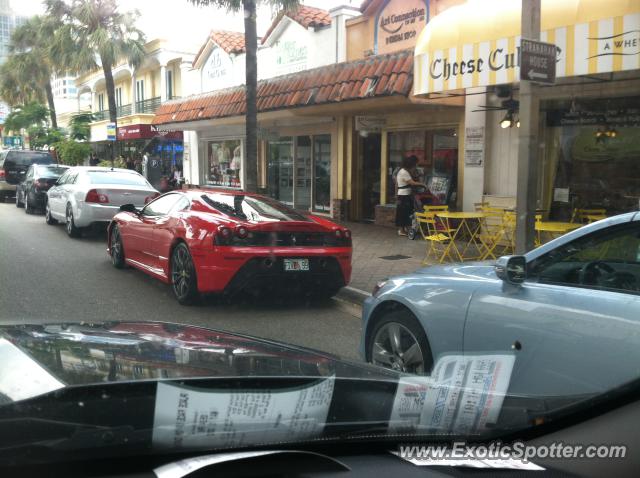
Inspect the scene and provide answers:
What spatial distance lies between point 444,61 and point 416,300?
6831 mm

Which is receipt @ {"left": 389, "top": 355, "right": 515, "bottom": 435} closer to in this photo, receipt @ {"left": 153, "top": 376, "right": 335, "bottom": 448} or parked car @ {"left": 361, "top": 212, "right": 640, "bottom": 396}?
receipt @ {"left": 153, "top": 376, "right": 335, "bottom": 448}

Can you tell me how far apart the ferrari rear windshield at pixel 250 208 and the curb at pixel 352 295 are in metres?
1.19

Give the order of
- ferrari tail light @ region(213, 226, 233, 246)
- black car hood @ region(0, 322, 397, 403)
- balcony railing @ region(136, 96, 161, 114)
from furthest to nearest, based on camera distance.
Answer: balcony railing @ region(136, 96, 161, 114)
ferrari tail light @ region(213, 226, 233, 246)
black car hood @ region(0, 322, 397, 403)

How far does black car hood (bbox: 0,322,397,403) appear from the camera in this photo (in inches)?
75.8

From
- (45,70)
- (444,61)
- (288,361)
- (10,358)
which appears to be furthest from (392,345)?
(45,70)

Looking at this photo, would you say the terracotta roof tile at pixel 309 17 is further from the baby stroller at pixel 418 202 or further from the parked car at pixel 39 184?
the parked car at pixel 39 184

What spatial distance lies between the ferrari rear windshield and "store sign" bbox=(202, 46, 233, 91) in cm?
1390

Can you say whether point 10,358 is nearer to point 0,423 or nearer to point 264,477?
point 0,423

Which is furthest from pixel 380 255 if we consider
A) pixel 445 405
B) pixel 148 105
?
pixel 148 105

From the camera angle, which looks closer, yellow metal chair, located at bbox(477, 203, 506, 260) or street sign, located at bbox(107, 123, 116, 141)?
yellow metal chair, located at bbox(477, 203, 506, 260)

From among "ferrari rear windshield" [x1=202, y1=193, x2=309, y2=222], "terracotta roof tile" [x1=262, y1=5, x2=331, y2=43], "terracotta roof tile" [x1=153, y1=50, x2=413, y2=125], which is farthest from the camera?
"terracotta roof tile" [x1=262, y1=5, x2=331, y2=43]

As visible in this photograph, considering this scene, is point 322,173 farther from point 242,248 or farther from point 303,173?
point 242,248

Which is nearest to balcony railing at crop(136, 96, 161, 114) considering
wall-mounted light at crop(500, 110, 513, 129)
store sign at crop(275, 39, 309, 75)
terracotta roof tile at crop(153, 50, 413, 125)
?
terracotta roof tile at crop(153, 50, 413, 125)

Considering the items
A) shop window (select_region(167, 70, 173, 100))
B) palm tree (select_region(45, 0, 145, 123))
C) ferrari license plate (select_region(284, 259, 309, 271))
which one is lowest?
ferrari license plate (select_region(284, 259, 309, 271))
